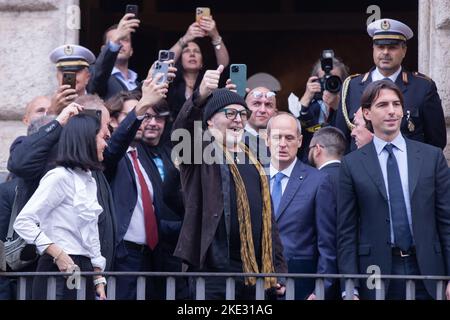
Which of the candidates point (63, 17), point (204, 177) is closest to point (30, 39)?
point (63, 17)

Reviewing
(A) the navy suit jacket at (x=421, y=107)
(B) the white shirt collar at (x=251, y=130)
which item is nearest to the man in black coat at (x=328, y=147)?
(A) the navy suit jacket at (x=421, y=107)

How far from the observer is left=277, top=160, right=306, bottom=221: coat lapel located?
9.96 meters

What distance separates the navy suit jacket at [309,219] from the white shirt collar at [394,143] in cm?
49

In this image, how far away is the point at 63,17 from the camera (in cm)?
1198

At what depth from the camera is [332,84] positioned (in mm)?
11141

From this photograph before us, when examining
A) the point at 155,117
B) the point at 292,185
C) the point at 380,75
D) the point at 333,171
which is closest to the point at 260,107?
the point at 155,117

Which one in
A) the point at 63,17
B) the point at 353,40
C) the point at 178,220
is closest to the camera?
the point at 178,220

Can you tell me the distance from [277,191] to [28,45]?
2.70 m

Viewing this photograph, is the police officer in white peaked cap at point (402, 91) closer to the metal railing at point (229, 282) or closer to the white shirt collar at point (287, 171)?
the white shirt collar at point (287, 171)

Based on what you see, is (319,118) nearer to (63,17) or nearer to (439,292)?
(63,17)

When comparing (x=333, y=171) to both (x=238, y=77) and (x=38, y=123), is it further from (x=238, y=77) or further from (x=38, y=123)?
(x=38, y=123)

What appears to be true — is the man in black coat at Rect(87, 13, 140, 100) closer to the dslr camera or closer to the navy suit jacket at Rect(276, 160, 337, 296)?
the dslr camera

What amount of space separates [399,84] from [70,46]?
218 cm
